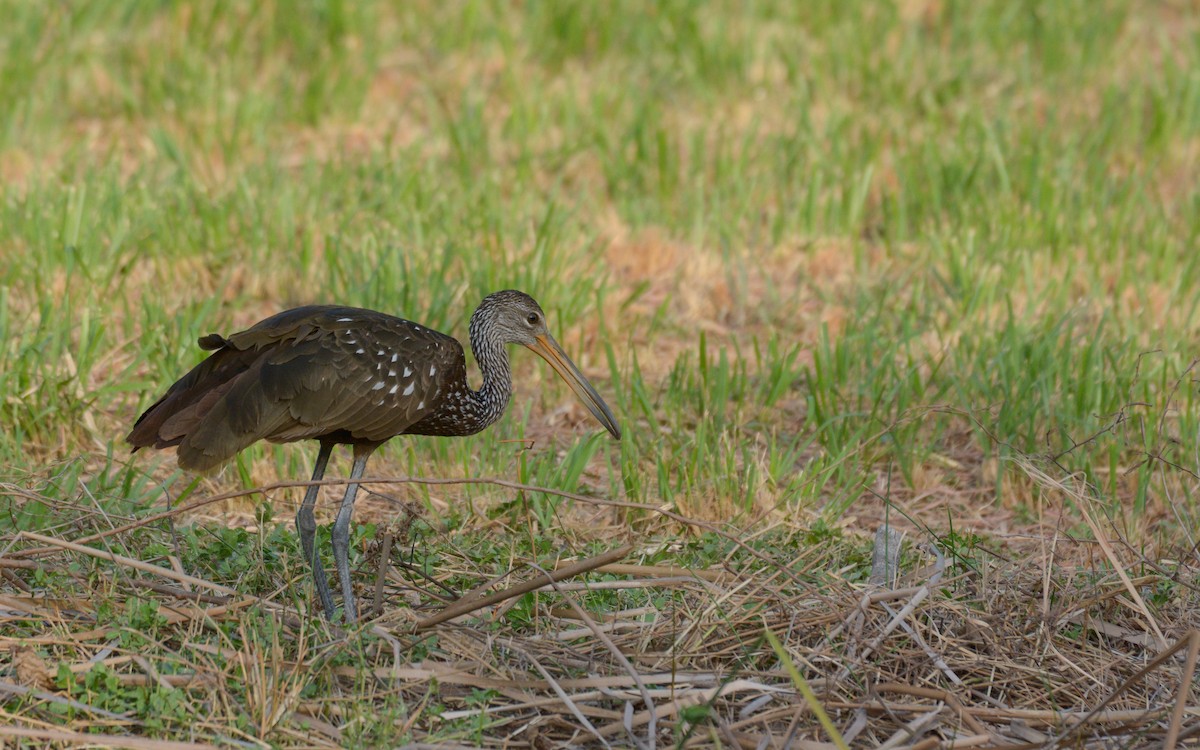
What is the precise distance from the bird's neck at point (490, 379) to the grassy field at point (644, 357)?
0.44 meters

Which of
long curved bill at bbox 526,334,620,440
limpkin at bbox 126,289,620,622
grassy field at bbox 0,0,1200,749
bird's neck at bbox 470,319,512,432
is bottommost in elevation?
grassy field at bbox 0,0,1200,749

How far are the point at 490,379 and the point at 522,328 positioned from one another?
274mm

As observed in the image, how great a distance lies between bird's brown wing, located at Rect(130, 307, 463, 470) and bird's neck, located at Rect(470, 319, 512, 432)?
21 centimetres

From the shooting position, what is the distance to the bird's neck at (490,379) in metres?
4.68

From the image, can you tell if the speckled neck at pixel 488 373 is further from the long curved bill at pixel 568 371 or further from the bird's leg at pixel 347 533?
the bird's leg at pixel 347 533

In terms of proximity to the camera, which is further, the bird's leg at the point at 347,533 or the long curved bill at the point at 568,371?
the long curved bill at the point at 568,371

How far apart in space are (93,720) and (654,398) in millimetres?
3342

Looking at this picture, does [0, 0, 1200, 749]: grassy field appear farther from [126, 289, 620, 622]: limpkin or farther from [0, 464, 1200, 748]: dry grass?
[126, 289, 620, 622]: limpkin

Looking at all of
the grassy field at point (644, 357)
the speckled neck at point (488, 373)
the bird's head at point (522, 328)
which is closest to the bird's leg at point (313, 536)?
the grassy field at point (644, 357)

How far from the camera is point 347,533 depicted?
442 centimetres

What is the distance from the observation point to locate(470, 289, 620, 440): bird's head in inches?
194

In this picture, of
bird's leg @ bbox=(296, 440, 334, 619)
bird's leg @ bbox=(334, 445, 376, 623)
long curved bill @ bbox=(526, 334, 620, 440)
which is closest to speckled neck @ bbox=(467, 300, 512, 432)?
long curved bill @ bbox=(526, 334, 620, 440)

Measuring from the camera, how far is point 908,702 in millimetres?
3758

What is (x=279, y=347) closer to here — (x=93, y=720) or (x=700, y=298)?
(x=93, y=720)
